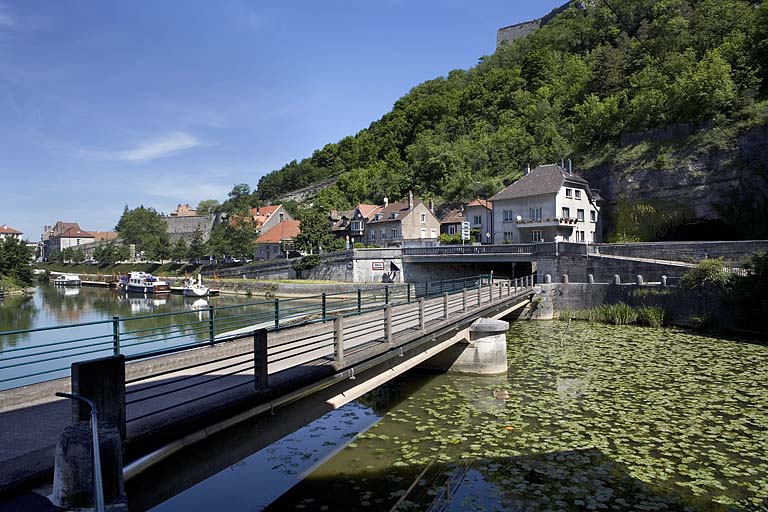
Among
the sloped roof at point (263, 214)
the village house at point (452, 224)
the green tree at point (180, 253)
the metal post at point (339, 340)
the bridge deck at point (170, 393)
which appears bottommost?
the bridge deck at point (170, 393)

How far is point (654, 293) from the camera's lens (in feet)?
86.8

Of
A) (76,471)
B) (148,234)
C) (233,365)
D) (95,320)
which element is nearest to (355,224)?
(95,320)

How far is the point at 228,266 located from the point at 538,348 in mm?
56320

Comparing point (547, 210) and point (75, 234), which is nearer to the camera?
point (547, 210)

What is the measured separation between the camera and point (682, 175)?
42750mm

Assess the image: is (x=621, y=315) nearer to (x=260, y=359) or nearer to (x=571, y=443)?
(x=571, y=443)

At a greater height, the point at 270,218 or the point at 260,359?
the point at 270,218

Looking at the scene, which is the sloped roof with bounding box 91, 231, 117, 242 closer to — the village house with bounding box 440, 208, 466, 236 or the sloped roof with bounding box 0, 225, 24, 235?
the sloped roof with bounding box 0, 225, 24, 235

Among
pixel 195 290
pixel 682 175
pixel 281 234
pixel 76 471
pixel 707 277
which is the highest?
pixel 682 175

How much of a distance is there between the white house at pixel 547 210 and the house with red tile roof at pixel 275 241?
35671mm

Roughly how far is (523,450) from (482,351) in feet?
20.7

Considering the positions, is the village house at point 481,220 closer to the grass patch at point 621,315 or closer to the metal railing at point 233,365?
the grass patch at point 621,315

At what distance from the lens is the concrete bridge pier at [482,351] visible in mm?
16281

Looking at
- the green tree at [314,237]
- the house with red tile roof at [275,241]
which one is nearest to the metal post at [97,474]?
the green tree at [314,237]
